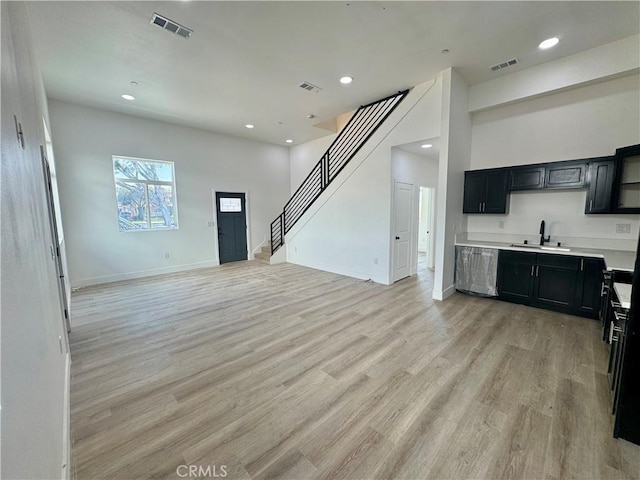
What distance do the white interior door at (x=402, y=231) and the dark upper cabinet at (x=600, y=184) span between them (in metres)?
2.80

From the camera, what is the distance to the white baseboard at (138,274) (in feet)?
18.2

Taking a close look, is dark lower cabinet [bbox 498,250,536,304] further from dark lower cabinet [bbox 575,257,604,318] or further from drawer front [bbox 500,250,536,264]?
dark lower cabinet [bbox 575,257,604,318]

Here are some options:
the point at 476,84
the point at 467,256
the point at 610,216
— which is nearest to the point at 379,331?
the point at 467,256

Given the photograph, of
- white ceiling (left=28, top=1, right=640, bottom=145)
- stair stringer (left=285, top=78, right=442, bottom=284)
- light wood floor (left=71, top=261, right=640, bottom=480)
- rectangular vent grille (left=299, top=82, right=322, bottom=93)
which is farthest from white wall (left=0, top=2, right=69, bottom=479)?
stair stringer (left=285, top=78, right=442, bottom=284)

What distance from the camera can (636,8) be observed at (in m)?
2.79

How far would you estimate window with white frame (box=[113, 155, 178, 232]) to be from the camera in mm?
5953

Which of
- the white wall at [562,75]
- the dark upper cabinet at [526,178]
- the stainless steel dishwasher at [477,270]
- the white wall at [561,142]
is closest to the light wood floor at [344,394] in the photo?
the stainless steel dishwasher at [477,270]

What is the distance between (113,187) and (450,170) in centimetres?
685

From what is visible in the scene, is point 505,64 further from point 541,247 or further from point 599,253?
point 599,253

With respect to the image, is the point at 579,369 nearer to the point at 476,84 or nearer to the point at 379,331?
the point at 379,331

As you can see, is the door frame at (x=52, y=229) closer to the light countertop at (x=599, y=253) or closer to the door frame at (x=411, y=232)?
the door frame at (x=411, y=232)

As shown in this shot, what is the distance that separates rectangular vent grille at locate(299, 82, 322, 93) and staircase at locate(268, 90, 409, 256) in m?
1.35

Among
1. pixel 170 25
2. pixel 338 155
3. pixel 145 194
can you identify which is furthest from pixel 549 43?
pixel 145 194

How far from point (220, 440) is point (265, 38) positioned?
4162 mm
